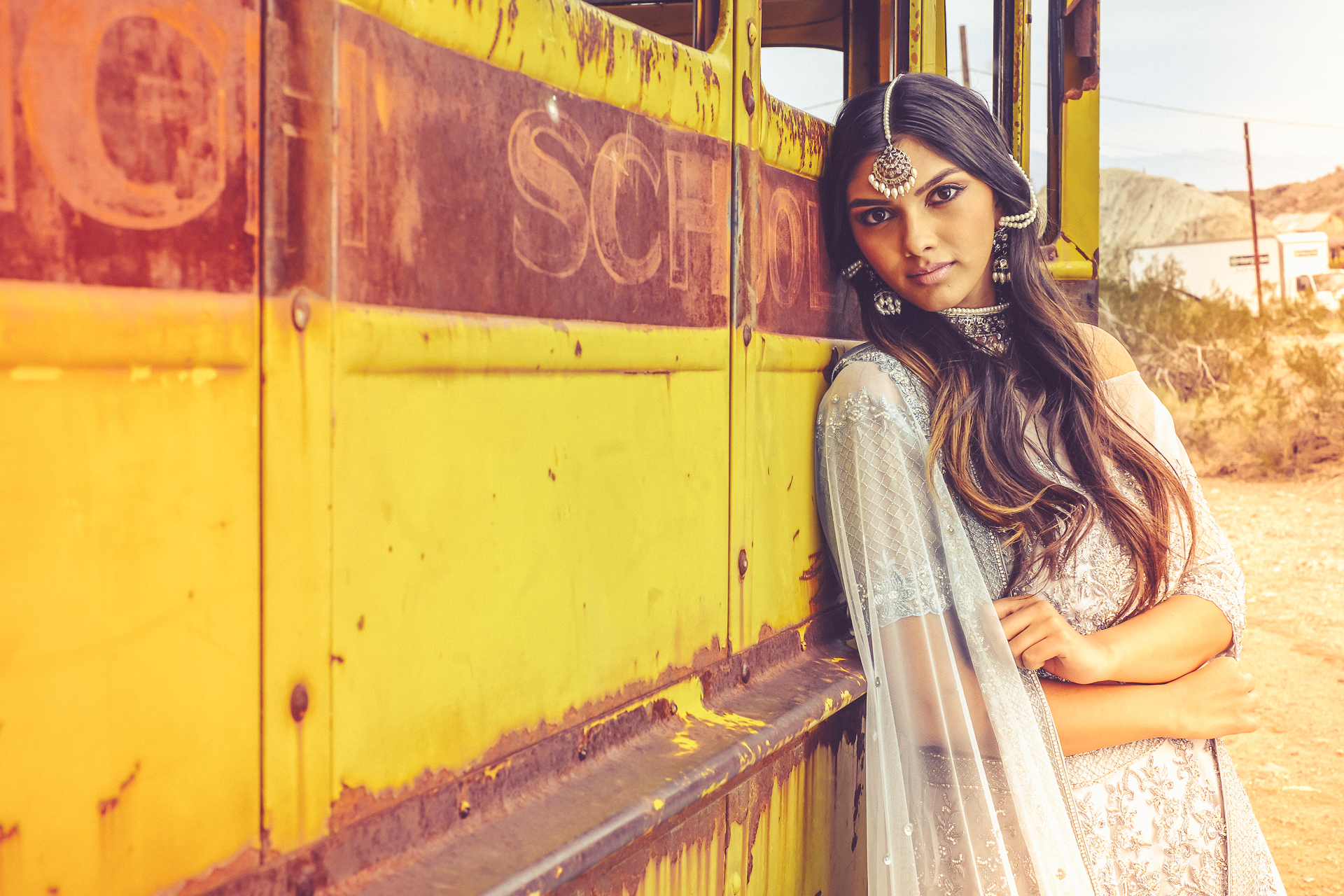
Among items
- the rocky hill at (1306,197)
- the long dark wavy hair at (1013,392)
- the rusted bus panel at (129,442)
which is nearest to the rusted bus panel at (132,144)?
the rusted bus panel at (129,442)

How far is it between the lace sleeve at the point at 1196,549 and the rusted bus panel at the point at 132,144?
1.42 m

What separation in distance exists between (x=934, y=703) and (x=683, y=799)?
46 centimetres

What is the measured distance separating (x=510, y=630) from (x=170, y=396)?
15.3 inches

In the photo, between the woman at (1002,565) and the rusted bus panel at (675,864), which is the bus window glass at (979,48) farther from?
the rusted bus panel at (675,864)

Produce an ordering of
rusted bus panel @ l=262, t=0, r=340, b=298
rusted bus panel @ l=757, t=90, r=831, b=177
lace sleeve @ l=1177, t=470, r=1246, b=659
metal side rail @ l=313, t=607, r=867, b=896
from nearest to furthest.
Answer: rusted bus panel @ l=262, t=0, r=340, b=298
metal side rail @ l=313, t=607, r=867, b=896
rusted bus panel @ l=757, t=90, r=831, b=177
lace sleeve @ l=1177, t=470, r=1246, b=659

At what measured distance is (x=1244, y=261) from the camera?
114ft

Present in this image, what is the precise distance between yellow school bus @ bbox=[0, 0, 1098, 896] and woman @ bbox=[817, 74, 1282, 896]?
0.52ft

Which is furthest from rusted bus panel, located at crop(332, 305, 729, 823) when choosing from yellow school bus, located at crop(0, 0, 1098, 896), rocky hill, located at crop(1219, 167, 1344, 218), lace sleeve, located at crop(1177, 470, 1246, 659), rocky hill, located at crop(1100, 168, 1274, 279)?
rocky hill, located at crop(1100, 168, 1274, 279)

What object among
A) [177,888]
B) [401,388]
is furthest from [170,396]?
[177,888]

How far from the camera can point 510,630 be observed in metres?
0.91

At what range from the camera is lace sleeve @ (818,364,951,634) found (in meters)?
1.35

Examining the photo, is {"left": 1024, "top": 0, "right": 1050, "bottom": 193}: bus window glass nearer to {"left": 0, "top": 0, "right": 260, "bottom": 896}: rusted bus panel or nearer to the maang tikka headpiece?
the maang tikka headpiece

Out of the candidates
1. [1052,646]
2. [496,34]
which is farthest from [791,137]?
[1052,646]

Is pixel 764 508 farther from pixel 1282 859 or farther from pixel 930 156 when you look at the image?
pixel 1282 859
